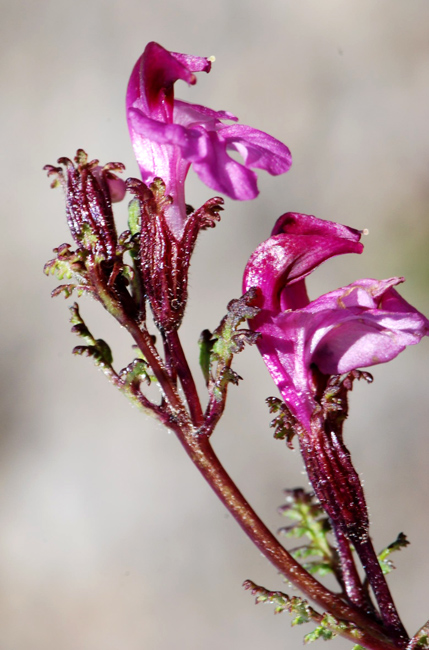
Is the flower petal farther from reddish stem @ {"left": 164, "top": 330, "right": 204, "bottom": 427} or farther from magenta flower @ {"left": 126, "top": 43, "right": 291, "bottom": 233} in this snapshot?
reddish stem @ {"left": 164, "top": 330, "right": 204, "bottom": 427}

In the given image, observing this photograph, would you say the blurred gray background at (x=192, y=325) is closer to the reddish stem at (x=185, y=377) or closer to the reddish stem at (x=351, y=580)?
the reddish stem at (x=351, y=580)

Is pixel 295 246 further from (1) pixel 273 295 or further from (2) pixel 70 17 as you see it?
(2) pixel 70 17

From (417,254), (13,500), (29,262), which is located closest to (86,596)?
(13,500)

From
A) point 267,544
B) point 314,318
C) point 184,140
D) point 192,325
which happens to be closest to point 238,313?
point 314,318

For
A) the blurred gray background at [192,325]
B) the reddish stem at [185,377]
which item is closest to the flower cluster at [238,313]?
the reddish stem at [185,377]

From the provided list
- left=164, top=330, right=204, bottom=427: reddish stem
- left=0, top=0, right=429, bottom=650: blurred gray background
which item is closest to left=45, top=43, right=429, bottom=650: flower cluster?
left=164, top=330, right=204, bottom=427: reddish stem

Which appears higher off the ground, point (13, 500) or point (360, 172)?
point (360, 172)
